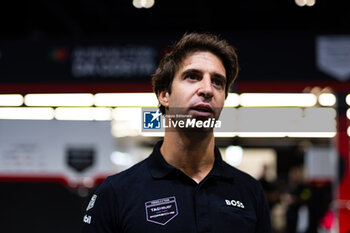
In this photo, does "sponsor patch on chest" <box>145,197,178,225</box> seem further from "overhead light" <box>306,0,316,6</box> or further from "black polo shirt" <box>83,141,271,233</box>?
"overhead light" <box>306,0,316,6</box>

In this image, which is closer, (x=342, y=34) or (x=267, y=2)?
(x=342, y=34)

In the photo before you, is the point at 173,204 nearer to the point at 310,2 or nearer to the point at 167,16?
the point at 310,2

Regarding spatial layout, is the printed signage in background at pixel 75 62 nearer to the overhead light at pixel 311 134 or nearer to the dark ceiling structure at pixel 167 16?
the overhead light at pixel 311 134

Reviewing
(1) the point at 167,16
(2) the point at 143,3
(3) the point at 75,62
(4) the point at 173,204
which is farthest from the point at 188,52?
(1) the point at 167,16

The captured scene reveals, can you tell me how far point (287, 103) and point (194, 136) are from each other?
13.8 ft

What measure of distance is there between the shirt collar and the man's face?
17 centimetres

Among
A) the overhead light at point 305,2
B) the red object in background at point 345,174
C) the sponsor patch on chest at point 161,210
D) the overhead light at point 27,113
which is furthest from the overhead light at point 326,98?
the sponsor patch on chest at point 161,210

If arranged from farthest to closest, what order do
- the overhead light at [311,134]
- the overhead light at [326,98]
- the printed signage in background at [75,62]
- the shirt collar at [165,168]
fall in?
1. the printed signage in background at [75,62]
2. the overhead light at [326,98]
3. the overhead light at [311,134]
4. the shirt collar at [165,168]

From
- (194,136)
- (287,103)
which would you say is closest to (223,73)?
(194,136)

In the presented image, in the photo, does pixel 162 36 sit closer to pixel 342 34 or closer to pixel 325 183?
pixel 342 34

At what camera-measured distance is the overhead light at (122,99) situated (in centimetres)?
567

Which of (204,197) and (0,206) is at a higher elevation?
(204,197)

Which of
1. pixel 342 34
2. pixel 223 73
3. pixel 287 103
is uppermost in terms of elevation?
pixel 342 34

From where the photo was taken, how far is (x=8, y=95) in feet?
19.2
